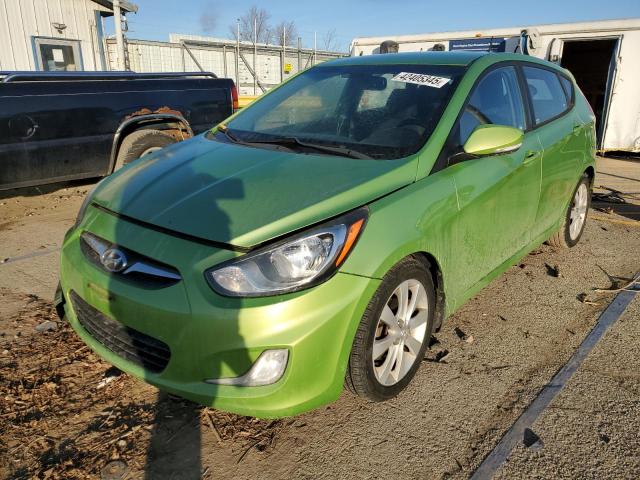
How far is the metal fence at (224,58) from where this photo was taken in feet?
47.2

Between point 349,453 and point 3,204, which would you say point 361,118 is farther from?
point 3,204

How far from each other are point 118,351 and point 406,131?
6.16 ft

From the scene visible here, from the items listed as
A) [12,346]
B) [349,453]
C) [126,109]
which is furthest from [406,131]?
[126,109]

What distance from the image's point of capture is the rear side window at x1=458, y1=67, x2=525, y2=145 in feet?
9.84

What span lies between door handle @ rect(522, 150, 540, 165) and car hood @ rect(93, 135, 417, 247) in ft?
3.82

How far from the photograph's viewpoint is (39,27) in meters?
11.8

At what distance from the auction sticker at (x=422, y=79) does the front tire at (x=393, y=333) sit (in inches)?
48.6

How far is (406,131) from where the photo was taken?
2893mm

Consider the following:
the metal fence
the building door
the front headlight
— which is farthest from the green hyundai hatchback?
the building door

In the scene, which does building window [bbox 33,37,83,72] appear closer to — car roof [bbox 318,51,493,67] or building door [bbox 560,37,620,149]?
car roof [bbox 318,51,493,67]

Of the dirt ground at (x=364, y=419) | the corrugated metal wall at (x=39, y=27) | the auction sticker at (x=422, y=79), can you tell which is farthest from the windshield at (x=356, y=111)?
the corrugated metal wall at (x=39, y=27)

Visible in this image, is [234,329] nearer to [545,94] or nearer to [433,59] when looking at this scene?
[433,59]

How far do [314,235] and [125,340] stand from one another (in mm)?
963

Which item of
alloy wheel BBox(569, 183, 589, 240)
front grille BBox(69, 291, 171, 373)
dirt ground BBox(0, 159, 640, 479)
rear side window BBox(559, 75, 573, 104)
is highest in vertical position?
rear side window BBox(559, 75, 573, 104)
